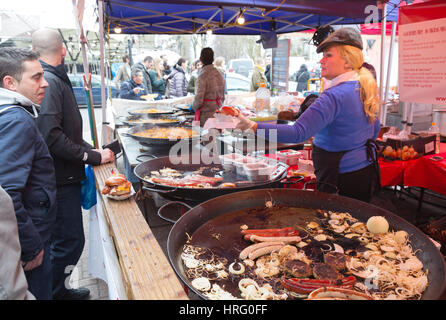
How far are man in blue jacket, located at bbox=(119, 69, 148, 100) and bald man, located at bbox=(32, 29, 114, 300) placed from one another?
6355 mm

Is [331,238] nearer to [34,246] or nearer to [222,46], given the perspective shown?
[34,246]

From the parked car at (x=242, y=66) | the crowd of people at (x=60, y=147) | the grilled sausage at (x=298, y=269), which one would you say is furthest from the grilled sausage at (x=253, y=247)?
the parked car at (x=242, y=66)

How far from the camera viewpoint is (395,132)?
189 inches

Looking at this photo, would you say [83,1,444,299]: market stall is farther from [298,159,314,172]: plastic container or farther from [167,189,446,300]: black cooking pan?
[298,159,314,172]: plastic container

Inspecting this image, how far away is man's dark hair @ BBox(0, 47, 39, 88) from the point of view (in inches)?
84.3

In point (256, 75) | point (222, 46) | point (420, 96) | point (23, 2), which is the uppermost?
point (222, 46)

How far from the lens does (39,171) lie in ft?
7.51

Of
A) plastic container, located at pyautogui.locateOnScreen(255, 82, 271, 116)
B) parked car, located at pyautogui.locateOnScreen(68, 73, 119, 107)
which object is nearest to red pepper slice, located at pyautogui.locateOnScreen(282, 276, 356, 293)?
plastic container, located at pyautogui.locateOnScreen(255, 82, 271, 116)

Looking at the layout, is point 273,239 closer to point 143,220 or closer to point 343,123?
point 143,220

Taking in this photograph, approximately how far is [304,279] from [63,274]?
2.81m

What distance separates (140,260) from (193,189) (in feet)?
2.36

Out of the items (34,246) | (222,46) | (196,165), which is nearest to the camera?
(34,246)

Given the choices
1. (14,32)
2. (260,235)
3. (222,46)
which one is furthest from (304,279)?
(222,46)

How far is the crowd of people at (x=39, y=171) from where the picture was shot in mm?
1522
